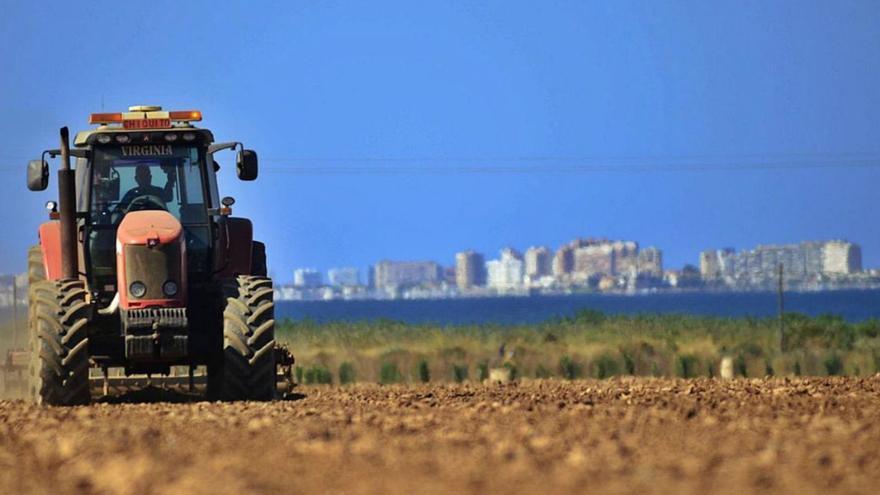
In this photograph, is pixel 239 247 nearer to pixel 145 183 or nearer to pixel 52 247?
pixel 145 183

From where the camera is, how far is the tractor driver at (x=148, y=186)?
1742cm

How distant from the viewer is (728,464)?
931cm

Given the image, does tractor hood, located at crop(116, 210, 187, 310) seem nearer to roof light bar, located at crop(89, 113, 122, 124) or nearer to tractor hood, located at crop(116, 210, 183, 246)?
tractor hood, located at crop(116, 210, 183, 246)

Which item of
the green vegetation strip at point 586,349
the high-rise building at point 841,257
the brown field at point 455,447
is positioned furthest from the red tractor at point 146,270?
the high-rise building at point 841,257

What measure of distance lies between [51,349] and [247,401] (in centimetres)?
191

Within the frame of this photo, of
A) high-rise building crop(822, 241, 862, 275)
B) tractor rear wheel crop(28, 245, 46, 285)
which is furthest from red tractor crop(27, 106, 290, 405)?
high-rise building crop(822, 241, 862, 275)

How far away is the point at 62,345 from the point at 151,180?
2.25 metres

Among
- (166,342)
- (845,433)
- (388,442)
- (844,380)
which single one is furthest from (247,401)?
(844,380)

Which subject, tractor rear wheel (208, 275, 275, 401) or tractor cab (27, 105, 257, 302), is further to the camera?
tractor cab (27, 105, 257, 302)

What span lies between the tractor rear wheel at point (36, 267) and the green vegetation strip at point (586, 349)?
14.0 metres

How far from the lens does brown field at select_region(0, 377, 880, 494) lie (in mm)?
8797

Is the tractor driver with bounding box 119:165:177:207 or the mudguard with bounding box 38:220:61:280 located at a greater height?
the tractor driver with bounding box 119:165:177:207

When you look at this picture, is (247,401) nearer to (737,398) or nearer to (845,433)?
(737,398)

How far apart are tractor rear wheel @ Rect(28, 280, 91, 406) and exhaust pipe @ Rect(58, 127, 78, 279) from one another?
48cm
